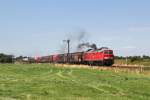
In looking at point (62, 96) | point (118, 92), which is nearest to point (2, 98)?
point (62, 96)

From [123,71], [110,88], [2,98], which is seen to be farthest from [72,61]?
[2,98]

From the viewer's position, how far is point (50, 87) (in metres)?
27.6

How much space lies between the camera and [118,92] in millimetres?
25703

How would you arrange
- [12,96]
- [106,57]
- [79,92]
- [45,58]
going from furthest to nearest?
[45,58]
[106,57]
[79,92]
[12,96]

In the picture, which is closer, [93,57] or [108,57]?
[108,57]

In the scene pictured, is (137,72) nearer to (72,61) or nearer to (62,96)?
(62,96)

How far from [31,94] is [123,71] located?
29.4 meters

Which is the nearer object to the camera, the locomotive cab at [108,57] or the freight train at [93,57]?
the locomotive cab at [108,57]

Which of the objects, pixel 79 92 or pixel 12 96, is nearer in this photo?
pixel 12 96

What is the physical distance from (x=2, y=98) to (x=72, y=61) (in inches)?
3077

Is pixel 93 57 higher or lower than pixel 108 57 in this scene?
higher

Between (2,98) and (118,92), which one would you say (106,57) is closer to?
(118,92)

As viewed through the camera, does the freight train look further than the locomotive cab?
Yes

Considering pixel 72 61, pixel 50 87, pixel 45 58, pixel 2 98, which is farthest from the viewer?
pixel 45 58
